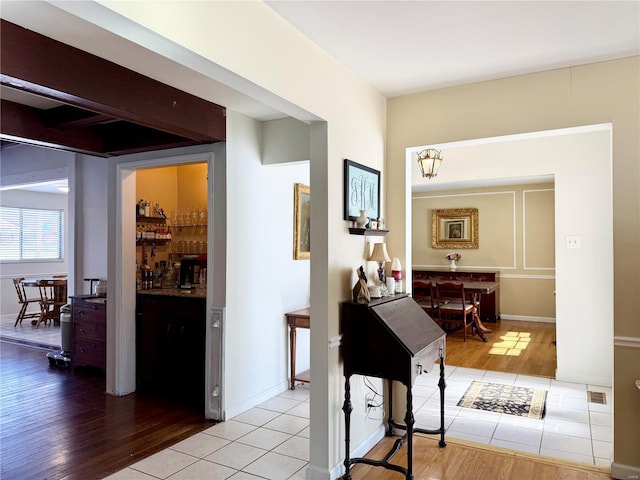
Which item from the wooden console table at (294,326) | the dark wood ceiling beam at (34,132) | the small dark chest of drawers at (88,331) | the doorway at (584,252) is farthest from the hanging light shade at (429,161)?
the small dark chest of drawers at (88,331)

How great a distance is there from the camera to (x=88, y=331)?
4754mm

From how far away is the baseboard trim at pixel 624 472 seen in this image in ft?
8.48

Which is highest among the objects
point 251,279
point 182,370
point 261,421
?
point 251,279

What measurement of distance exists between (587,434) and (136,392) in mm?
3803

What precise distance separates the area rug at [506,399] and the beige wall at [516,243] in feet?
13.6

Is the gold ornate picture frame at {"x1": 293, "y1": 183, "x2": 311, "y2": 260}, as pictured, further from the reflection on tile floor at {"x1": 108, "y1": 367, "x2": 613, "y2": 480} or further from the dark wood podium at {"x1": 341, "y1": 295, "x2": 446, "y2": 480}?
the dark wood podium at {"x1": 341, "y1": 295, "x2": 446, "y2": 480}

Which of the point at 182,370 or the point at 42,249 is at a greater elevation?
the point at 42,249

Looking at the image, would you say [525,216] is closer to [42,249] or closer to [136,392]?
[136,392]

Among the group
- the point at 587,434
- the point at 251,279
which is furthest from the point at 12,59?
the point at 587,434

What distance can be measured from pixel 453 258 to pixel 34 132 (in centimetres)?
704

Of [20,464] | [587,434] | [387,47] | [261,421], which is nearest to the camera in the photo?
[387,47]

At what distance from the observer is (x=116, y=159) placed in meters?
4.25

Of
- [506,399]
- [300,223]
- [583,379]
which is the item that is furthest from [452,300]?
[300,223]

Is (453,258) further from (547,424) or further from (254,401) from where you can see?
(254,401)
